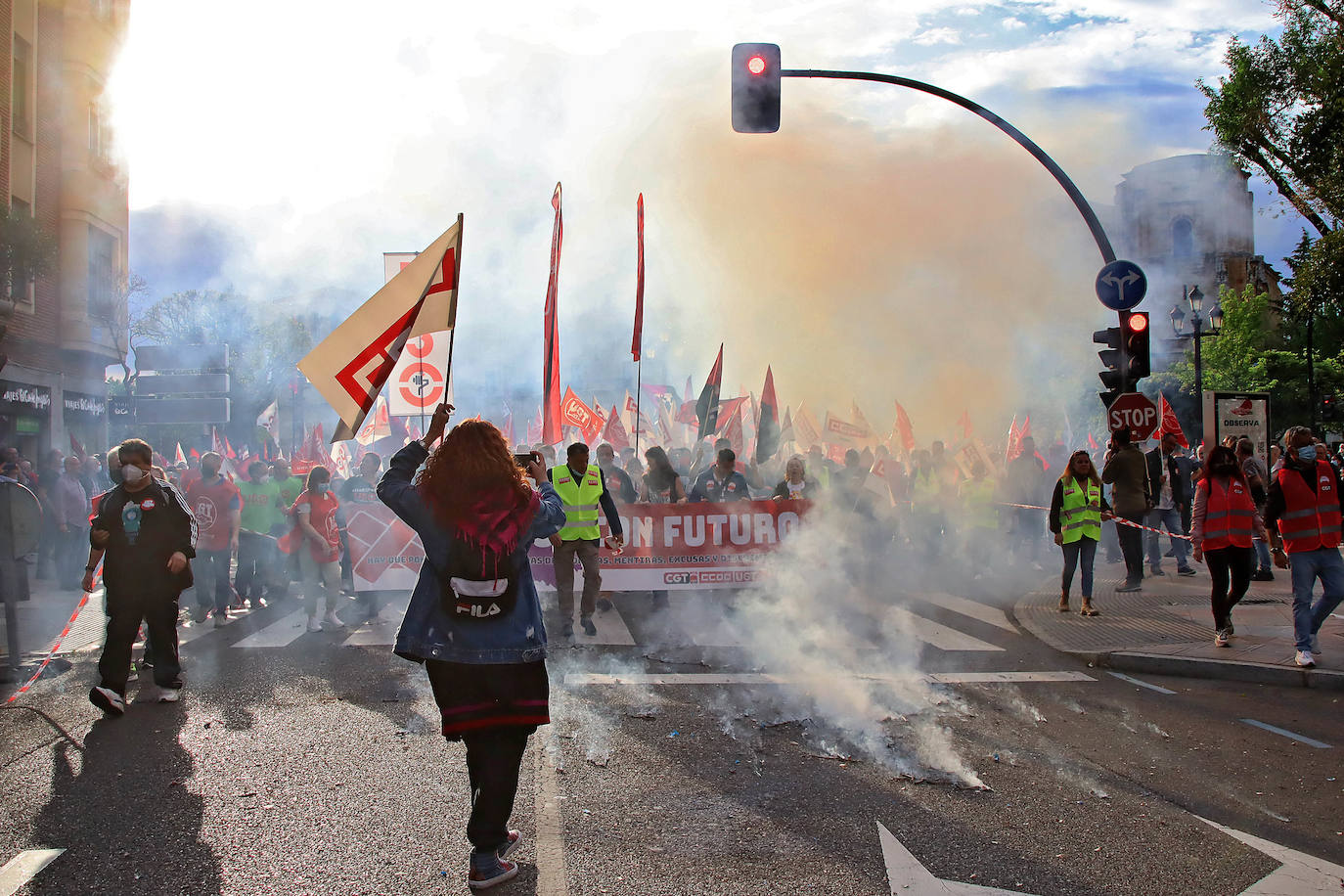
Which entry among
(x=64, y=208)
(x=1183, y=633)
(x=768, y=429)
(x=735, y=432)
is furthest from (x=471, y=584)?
(x=64, y=208)

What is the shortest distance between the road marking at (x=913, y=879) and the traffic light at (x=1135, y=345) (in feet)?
25.2

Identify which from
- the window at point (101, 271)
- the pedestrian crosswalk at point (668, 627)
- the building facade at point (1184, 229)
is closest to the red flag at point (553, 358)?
the pedestrian crosswalk at point (668, 627)

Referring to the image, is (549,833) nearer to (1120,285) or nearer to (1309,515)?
(1309,515)

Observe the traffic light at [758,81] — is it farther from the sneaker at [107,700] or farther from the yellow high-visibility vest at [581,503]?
the sneaker at [107,700]

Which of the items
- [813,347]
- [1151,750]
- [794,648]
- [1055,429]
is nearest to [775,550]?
[794,648]

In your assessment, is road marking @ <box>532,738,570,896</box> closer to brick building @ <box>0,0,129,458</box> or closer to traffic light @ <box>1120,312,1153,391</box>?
traffic light @ <box>1120,312,1153,391</box>

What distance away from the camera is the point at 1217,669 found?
252 inches

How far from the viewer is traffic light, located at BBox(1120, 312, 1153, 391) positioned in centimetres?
967

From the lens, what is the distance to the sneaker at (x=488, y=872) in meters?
3.15

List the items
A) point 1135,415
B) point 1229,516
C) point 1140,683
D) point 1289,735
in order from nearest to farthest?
point 1289,735, point 1140,683, point 1229,516, point 1135,415

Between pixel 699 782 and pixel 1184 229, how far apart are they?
65.8m

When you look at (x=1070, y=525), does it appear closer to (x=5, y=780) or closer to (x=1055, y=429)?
(x=5, y=780)

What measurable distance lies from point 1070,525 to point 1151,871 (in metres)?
6.11

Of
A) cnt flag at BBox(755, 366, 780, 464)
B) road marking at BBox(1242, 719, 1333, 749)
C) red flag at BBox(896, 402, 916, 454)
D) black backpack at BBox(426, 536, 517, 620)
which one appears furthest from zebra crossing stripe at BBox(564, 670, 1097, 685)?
red flag at BBox(896, 402, 916, 454)
